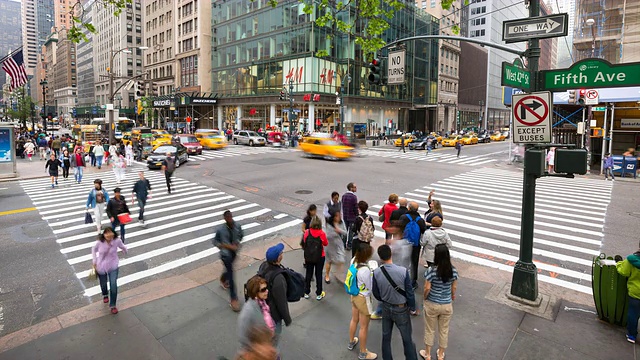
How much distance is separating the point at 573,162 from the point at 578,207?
418 inches

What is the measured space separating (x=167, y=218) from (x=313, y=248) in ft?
26.6

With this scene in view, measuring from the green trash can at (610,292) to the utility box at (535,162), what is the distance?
163cm

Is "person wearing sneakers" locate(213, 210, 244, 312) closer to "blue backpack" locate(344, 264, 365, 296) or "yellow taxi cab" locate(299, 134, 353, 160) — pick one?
"blue backpack" locate(344, 264, 365, 296)

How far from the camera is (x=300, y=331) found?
595 cm

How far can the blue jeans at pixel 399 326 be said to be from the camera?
4.83 m

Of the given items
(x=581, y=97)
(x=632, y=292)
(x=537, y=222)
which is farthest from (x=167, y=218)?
(x=581, y=97)

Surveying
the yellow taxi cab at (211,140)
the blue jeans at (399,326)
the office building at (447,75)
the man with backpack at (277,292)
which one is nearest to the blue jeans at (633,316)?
the blue jeans at (399,326)

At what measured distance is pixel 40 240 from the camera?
10.8 metres

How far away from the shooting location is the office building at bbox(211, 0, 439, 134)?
5275cm

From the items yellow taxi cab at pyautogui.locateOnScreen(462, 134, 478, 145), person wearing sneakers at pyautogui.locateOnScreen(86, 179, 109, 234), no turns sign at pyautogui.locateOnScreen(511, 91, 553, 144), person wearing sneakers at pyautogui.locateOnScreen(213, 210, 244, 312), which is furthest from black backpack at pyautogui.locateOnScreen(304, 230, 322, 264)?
yellow taxi cab at pyautogui.locateOnScreen(462, 134, 478, 145)

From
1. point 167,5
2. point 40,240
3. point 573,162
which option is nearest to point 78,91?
point 167,5

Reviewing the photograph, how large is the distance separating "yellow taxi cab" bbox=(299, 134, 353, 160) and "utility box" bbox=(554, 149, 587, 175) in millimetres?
22743

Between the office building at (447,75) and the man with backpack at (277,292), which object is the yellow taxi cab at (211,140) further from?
the office building at (447,75)

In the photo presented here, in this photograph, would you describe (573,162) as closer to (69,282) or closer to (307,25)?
(69,282)
